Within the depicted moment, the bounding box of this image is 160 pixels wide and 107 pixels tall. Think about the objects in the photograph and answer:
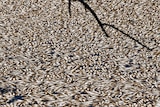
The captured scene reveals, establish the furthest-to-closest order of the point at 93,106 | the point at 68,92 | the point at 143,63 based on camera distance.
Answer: the point at 143,63
the point at 68,92
the point at 93,106

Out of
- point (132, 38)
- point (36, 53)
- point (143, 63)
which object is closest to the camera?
point (143, 63)

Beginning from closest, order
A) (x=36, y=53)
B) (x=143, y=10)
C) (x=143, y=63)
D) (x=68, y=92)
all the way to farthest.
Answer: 1. (x=68, y=92)
2. (x=143, y=63)
3. (x=36, y=53)
4. (x=143, y=10)

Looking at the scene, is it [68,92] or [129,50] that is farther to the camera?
[129,50]

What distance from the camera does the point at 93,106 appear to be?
10.2 m

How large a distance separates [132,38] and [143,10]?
3.10 m

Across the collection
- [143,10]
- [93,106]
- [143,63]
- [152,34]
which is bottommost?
[93,106]

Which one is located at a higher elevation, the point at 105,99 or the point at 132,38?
the point at 132,38

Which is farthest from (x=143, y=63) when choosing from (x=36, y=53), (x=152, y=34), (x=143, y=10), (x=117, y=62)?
(x=143, y=10)

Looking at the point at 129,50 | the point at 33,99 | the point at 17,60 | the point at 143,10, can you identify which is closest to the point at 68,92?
the point at 33,99

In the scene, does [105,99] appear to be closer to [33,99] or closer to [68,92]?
[68,92]

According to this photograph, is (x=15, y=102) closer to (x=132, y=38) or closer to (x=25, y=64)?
(x=25, y=64)

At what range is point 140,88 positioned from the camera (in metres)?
11.2

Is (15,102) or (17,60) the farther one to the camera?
(17,60)

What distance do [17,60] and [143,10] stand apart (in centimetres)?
769
